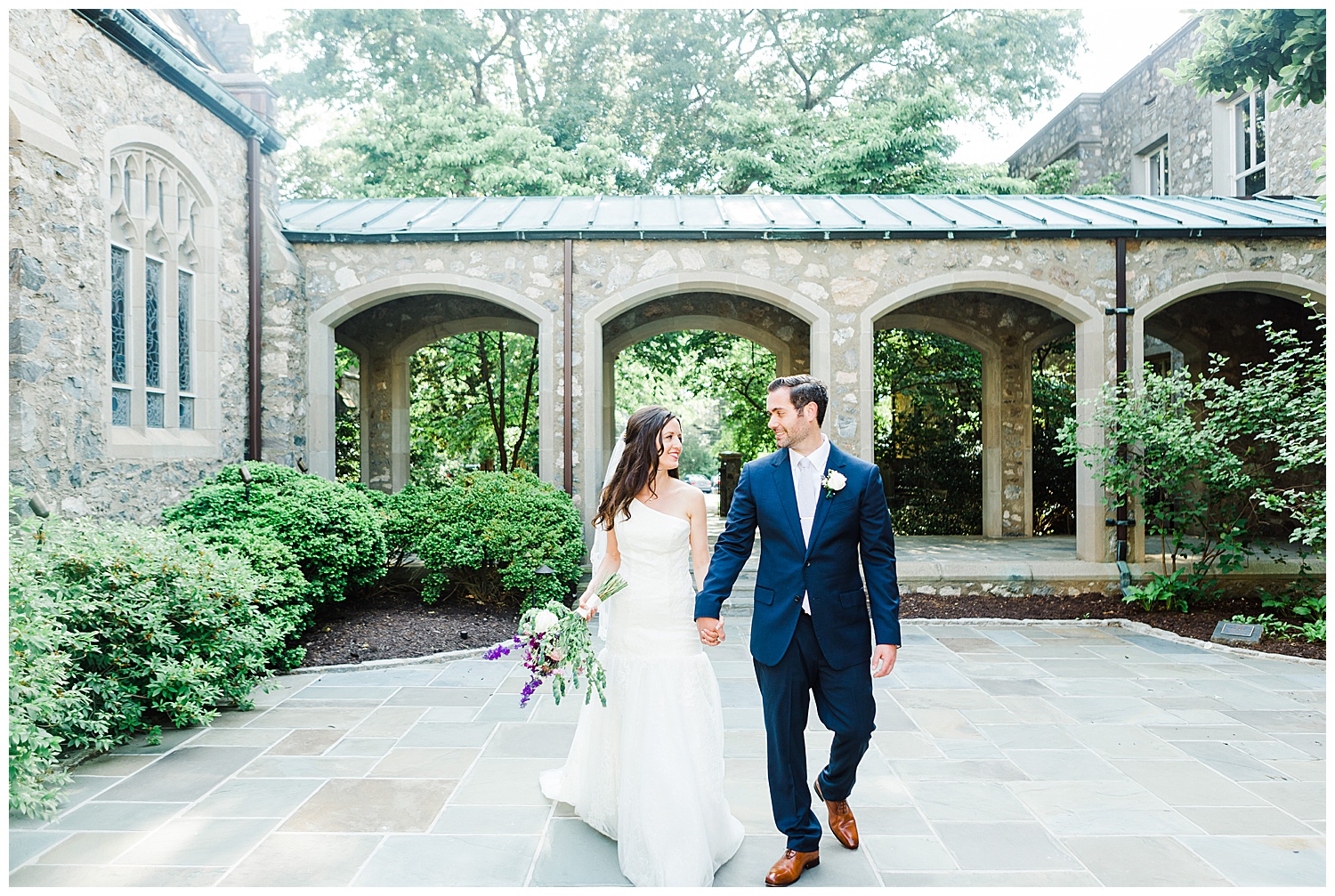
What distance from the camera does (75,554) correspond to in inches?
164

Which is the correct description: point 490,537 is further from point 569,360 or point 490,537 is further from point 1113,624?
point 1113,624

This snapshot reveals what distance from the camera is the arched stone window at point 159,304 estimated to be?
6.26 metres

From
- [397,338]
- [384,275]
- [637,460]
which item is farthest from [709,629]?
[397,338]

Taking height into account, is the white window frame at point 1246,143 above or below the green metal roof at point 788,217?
above

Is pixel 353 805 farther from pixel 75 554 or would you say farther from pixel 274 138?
pixel 274 138

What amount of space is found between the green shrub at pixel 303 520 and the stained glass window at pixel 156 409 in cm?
60

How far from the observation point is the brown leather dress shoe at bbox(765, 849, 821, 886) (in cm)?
283

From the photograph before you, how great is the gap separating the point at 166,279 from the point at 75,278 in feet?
3.97

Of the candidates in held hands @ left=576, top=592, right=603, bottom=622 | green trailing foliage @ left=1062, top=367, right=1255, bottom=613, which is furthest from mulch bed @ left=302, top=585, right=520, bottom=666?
green trailing foliage @ left=1062, top=367, right=1255, bottom=613

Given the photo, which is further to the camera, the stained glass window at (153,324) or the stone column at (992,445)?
the stone column at (992,445)

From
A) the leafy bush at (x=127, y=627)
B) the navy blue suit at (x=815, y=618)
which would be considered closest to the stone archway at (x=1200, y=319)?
the navy blue suit at (x=815, y=618)

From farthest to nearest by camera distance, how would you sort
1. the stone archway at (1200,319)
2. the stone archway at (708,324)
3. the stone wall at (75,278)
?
the stone archway at (708,324), the stone archway at (1200,319), the stone wall at (75,278)

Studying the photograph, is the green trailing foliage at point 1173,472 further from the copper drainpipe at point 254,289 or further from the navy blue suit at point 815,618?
the copper drainpipe at point 254,289

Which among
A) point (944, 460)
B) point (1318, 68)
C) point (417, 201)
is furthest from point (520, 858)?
point (944, 460)
